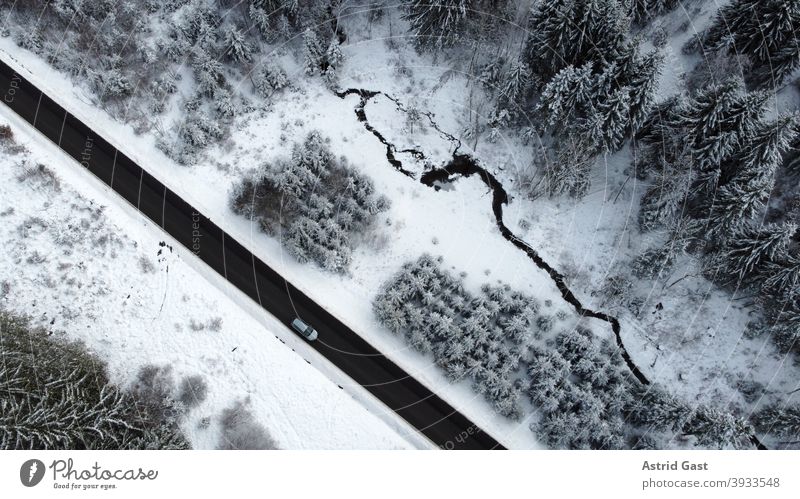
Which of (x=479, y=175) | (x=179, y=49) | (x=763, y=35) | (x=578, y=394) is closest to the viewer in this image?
(x=578, y=394)

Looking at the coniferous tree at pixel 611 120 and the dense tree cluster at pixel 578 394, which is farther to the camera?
the coniferous tree at pixel 611 120

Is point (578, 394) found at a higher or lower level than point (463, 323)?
lower

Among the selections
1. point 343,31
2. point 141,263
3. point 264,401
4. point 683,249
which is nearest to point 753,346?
point 683,249

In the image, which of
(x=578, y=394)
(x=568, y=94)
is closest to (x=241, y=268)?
(x=578, y=394)

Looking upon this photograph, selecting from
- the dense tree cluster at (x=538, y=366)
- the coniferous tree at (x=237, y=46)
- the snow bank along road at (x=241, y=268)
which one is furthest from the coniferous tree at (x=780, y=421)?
the coniferous tree at (x=237, y=46)

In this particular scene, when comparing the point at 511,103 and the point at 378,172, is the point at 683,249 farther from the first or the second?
the point at 378,172

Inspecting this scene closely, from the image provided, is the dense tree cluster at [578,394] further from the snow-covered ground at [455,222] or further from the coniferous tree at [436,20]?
the coniferous tree at [436,20]

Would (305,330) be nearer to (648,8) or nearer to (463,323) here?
(463,323)
